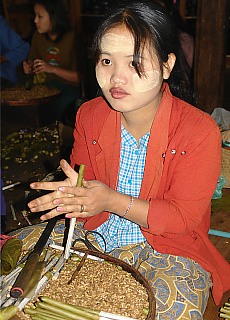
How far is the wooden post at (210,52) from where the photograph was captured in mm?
2930

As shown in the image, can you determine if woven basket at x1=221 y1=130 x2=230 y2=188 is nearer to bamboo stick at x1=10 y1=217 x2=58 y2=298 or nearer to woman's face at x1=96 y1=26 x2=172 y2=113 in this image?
woman's face at x1=96 y1=26 x2=172 y2=113

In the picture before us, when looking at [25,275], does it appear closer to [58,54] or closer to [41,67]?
[41,67]

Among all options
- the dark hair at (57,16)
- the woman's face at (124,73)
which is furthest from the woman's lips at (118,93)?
the dark hair at (57,16)

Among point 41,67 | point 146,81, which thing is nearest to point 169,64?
point 146,81

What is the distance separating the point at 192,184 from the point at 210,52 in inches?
75.9

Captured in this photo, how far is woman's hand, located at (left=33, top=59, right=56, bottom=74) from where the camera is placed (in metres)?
3.66

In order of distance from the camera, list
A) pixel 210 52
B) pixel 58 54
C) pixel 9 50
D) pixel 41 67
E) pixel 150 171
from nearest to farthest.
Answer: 1. pixel 150 171
2. pixel 210 52
3. pixel 41 67
4. pixel 58 54
5. pixel 9 50

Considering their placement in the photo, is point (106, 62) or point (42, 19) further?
point (42, 19)

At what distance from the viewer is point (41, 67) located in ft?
12.1

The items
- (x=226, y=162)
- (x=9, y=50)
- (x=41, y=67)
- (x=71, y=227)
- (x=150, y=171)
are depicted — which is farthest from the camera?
(x=9, y=50)

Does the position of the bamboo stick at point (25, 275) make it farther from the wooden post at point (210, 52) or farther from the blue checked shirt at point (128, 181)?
the wooden post at point (210, 52)

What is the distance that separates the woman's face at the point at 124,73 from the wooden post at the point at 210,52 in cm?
179

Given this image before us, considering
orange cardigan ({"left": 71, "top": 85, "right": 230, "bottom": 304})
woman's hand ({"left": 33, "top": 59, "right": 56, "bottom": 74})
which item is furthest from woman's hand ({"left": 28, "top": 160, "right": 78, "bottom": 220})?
woman's hand ({"left": 33, "top": 59, "right": 56, "bottom": 74})

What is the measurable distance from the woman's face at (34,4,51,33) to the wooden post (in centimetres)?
146
